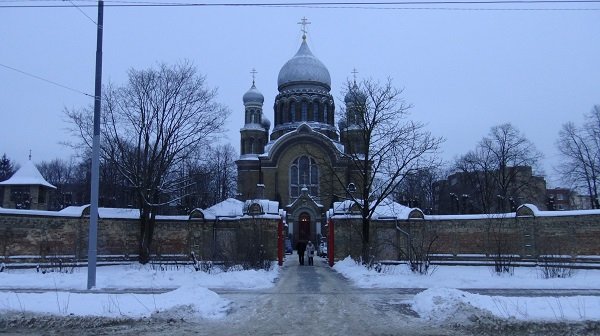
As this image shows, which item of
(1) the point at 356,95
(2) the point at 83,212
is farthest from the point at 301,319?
(2) the point at 83,212

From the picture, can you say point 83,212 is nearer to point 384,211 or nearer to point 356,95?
point 356,95

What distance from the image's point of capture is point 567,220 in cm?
2581

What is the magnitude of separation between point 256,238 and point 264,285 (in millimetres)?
6001

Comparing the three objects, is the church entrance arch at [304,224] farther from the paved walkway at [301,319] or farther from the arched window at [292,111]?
the paved walkway at [301,319]

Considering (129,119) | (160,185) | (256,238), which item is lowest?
(256,238)

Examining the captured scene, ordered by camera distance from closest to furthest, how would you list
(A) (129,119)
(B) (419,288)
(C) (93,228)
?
1. (C) (93,228)
2. (B) (419,288)
3. (A) (129,119)

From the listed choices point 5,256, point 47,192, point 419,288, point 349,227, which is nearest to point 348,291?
point 419,288

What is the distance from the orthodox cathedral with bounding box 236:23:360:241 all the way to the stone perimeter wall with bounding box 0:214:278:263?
14.5 metres

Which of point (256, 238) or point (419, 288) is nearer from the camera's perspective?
point (419, 288)

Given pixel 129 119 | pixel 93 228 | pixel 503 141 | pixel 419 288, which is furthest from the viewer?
pixel 503 141

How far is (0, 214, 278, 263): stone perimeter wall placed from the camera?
2414 cm

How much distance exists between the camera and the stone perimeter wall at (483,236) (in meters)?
25.4

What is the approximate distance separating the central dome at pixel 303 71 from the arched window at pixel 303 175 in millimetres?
8512

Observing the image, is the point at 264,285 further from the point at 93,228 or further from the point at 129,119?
the point at 129,119
